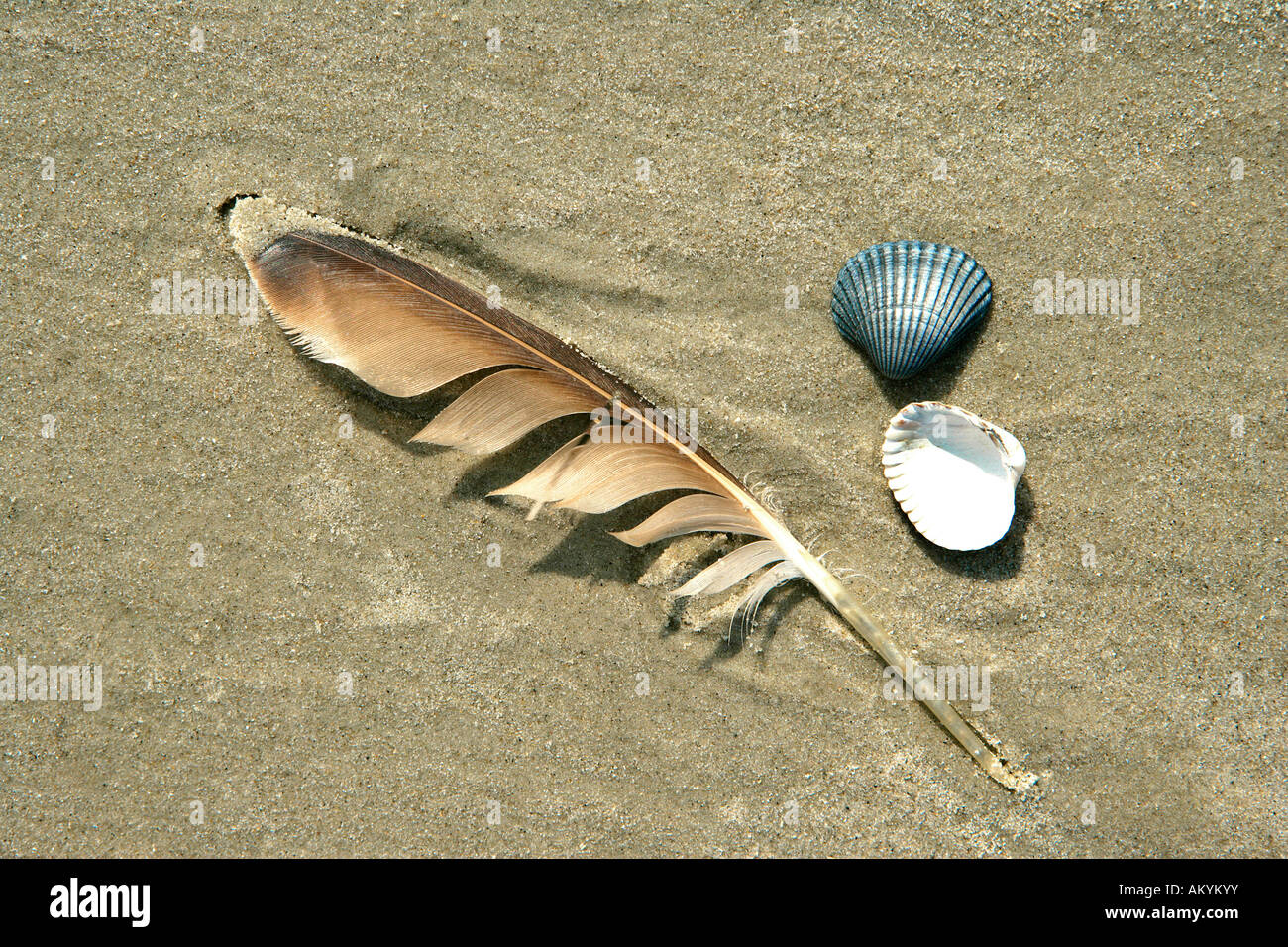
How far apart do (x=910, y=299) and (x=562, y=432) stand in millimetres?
1425

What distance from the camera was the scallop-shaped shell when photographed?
2848 millimetres

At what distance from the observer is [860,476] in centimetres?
296

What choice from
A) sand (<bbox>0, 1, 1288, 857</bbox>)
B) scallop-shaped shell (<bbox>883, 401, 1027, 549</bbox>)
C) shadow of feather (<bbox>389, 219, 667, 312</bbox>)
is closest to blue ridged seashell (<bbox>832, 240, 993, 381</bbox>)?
sand (<bbox>0, 1, 1288, 857</bbox>)

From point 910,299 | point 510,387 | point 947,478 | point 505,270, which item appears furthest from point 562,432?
point 947,478

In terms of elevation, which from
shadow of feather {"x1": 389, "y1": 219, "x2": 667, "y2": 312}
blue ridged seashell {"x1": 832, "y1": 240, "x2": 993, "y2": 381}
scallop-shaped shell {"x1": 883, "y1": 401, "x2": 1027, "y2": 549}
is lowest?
scallop-shaped shell {"x1": 883, "y1": 401, "x2": 1027, "y2": 549}

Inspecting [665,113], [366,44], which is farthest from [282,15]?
[665,113]

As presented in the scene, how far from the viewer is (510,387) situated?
2.77 metres

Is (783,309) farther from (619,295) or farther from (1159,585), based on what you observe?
(1159,585)

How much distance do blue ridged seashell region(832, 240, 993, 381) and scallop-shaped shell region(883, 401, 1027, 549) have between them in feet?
0.74

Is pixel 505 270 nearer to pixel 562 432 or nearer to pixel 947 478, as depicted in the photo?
pixel 562 432

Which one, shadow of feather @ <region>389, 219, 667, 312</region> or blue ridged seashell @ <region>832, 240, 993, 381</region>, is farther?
shadow of feather @ <region>389, 219, 667, 312</region>

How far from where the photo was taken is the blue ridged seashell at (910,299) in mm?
2775

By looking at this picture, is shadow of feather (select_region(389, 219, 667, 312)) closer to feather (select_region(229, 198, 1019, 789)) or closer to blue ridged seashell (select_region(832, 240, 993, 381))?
feather (select_region(229, 198, 1019, 789))

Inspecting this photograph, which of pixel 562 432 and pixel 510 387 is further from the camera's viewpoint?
pixel 562 432
